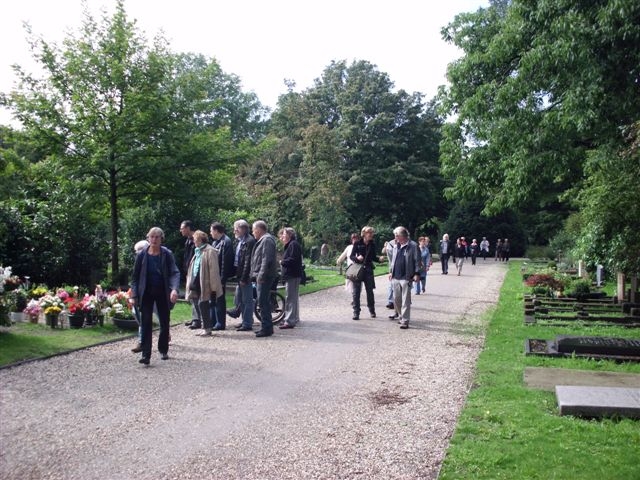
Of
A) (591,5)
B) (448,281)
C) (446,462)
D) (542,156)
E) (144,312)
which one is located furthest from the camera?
(448,281)

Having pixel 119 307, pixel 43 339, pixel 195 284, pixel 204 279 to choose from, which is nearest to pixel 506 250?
pixel 195 284

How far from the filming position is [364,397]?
6.88 meters

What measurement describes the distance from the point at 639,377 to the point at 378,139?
4234 cm

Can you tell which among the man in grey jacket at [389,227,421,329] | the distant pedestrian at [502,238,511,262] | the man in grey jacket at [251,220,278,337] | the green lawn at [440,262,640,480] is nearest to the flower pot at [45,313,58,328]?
the man in grey jacket at [251,220,278,337]

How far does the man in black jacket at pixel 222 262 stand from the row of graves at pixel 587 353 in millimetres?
5225

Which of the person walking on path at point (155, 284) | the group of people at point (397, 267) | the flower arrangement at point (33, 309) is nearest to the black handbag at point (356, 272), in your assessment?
the group of people at point (397, 267)

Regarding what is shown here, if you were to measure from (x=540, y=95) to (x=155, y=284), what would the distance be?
10.2 meters

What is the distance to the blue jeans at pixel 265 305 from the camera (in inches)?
427

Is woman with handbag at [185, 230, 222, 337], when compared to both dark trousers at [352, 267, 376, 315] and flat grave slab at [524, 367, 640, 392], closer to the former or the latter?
dark trousers at [352, 267, 376, 315]

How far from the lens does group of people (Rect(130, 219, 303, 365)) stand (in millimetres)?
8641

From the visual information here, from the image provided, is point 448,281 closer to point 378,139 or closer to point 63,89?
point 63,89

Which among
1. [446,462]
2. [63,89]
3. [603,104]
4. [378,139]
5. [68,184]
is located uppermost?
[378,139]

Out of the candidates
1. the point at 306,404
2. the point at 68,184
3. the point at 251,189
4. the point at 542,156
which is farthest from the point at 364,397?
the point at 251,189

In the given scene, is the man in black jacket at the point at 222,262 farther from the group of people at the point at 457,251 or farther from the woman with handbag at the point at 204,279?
the group of people at the point at 457,251
